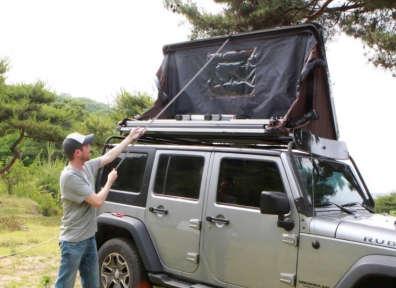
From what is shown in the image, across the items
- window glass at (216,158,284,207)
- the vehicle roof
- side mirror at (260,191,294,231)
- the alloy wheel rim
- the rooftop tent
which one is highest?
the rooftop tent

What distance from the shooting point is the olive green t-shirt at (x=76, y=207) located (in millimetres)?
4559

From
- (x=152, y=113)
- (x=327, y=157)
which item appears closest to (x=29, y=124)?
(x=152, y=113)

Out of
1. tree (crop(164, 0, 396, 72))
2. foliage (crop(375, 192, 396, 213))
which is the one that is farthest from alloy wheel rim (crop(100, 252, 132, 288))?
foliage (crop(375, 192, 396, 213))

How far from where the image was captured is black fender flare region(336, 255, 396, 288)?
3.71 m

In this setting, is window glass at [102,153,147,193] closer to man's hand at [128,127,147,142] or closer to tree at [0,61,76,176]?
man's hand at [128,127,147,142]

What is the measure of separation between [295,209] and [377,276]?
86 cm

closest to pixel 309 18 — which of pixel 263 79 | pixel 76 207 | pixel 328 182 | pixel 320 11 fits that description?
pixel 320 11

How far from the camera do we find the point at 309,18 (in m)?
11.0

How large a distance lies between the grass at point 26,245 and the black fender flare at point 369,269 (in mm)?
3390

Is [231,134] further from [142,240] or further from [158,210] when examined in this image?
[142,240]

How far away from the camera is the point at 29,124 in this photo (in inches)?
597

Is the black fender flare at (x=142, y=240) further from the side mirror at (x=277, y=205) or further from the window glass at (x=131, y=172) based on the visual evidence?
the side mirror at (x=277, y=205)

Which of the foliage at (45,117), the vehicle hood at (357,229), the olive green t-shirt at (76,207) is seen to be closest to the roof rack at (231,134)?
the vehicle hood at (357,229)

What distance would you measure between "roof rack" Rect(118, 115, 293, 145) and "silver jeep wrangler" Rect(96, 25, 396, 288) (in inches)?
0.6
